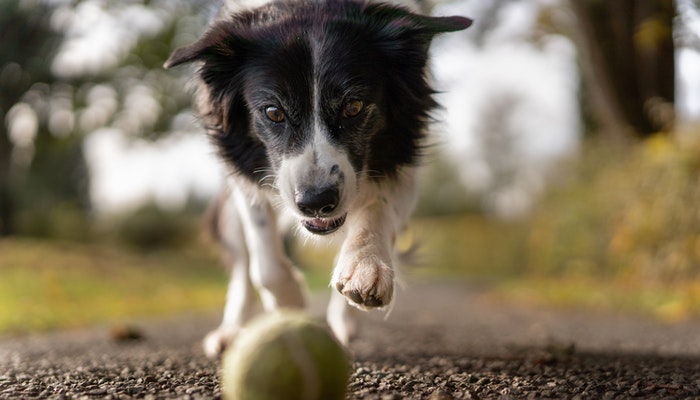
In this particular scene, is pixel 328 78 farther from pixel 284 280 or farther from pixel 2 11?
pixel 2 11

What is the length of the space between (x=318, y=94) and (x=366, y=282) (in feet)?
2.91

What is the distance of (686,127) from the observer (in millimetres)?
7520

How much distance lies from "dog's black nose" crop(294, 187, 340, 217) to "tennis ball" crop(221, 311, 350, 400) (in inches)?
32.8

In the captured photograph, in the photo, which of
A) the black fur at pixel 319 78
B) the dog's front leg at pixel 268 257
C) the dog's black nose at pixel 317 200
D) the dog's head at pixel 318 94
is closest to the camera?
the dog's black nose at pixel 317 200

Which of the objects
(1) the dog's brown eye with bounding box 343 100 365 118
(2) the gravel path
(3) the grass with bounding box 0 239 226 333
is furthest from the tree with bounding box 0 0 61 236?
(1) the dog's brown eye with bounding box 343 100 365 118

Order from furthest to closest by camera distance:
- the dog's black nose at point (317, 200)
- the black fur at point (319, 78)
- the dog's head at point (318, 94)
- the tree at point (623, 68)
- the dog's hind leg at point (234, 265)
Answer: the tree at point (623, 68) < the dog's hind leg at point (234, 265) < the black fur at point (319, 78) < the dog's head at point (318, 94) < the dog's black nose at point (317, 200)

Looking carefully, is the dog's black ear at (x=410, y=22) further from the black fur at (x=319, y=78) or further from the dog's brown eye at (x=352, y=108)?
the dog's brown eye at (x=352, y=108)

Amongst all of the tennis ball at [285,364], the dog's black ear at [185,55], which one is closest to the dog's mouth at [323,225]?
the dog's black ear at [185,55]

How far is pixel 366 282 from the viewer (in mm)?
2537

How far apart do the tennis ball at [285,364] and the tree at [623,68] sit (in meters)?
7.84

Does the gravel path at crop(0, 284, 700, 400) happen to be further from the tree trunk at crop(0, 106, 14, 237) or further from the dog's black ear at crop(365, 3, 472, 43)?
the tree trunk at crop(0, 106, 14, 237)

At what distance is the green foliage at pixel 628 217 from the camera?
24.5ft

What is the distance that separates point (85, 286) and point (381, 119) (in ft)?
23.2

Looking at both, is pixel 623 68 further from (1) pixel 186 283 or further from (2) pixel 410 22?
(1) pixel 186 283
